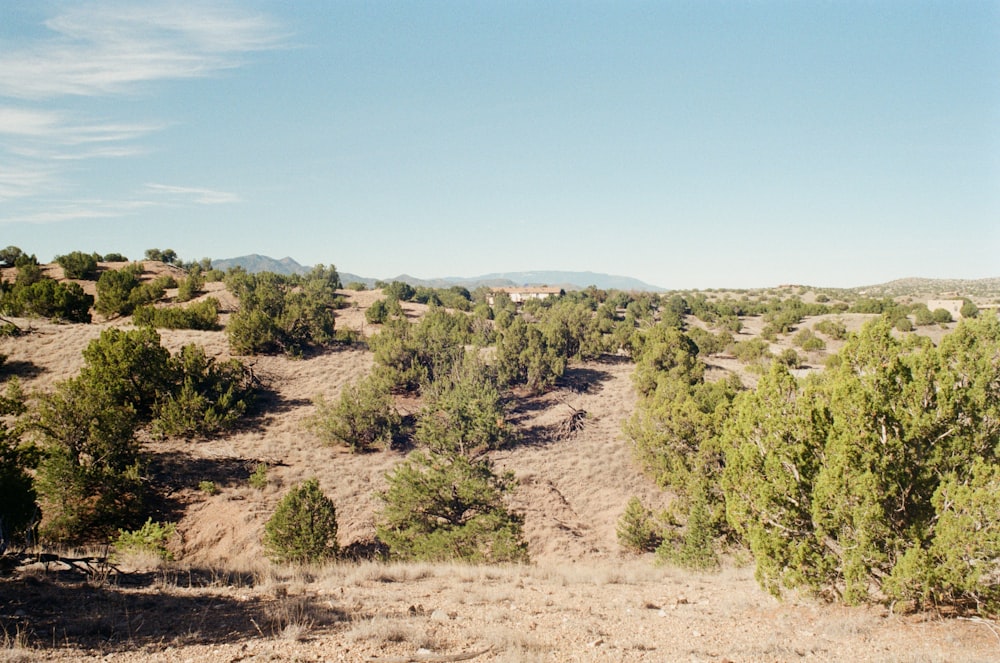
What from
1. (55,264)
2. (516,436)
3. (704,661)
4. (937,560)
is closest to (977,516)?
(937,560)

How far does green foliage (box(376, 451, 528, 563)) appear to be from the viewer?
13.5 metres

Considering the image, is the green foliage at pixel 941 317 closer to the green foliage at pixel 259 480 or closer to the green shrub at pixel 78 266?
the green foliage at pixel 259 480

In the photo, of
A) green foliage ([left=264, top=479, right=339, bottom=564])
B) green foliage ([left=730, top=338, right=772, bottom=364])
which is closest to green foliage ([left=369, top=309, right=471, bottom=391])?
green foliage ([left=264, top=479, right=339, bottom=564])

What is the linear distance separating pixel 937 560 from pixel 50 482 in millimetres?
20946

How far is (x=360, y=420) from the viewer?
74.0 feet

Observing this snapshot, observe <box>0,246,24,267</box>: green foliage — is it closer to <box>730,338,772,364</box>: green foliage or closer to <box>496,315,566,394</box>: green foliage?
<box>496,315,566,394</box>: green foliage

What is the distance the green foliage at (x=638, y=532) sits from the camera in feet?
53.1

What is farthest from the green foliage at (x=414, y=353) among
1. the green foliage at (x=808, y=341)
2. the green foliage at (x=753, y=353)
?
the green foliage at (x=808, y=341)

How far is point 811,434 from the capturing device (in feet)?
26.7

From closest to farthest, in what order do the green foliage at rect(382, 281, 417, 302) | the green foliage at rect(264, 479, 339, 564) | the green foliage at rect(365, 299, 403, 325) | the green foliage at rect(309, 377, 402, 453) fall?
the green foliage at rect(264, 479, 339, 564) → the green foliage at rect(309, 377, 402, 453) → the green foliage at rect(365, 299, 403, 325) → the green foliage at rect(382, 281, 417, 302)

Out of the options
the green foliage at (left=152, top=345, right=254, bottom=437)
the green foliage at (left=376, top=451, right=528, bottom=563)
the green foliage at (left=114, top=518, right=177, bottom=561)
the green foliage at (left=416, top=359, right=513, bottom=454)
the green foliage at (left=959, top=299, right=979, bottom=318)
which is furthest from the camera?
the green foliage at (left=959, top=299, right=979, bottom=318)

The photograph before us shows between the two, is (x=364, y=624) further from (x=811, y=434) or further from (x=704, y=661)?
(x=811, y=434)

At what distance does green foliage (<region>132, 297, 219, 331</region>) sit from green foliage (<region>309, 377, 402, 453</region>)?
47.8ft

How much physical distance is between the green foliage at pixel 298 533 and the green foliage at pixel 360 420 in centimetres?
904
